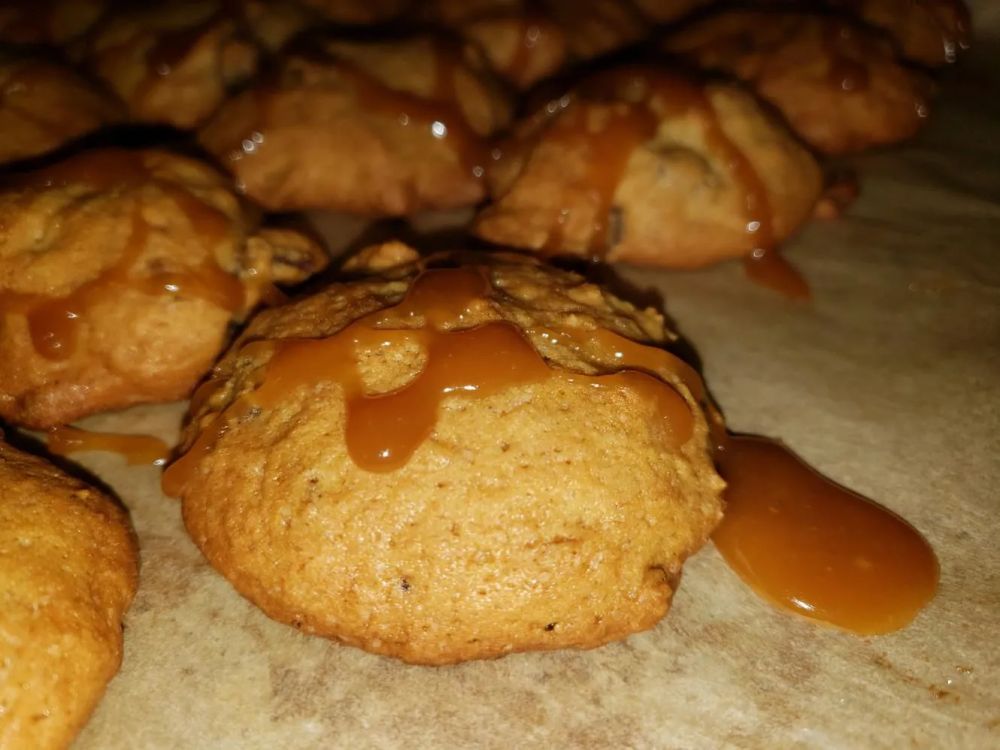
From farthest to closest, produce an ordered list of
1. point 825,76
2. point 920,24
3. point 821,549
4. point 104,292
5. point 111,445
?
point 920,24, point 825,76, point 111,445, point 104,292, point 821,549

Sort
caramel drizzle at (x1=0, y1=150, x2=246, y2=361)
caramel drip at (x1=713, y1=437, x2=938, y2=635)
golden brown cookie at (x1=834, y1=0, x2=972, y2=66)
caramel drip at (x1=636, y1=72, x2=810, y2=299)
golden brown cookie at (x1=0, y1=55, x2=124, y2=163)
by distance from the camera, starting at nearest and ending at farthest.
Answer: caramel drip at (x1=713, y1=437, x2=938, y2=635), caramel drizzle at (x1=0, y1=150, x2=246, y2=361), golden brown cookie at (x1=0, y1=55, x2=124, y2=163), caramel drip at (x1=636, y1=72, x2=810, y2=299), golden brown cookie at (x1=834, y1=0, x2=972, y2=66)

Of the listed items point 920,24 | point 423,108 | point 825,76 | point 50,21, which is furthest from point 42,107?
point 920,24

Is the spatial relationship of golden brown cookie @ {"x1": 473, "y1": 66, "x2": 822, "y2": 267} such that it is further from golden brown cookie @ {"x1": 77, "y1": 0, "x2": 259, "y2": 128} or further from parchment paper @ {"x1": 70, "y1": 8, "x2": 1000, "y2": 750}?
golden brown cookie @ {"x1": 77, "y1": 0, "x2": 259, "y2": 128}

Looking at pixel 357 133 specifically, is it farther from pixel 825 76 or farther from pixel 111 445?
pixel 825 76

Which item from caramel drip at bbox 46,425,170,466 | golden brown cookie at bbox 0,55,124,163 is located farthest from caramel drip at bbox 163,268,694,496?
golden brown cookie at bbox 0,55,124,163

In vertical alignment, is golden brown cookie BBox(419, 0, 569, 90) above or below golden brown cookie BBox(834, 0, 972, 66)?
below

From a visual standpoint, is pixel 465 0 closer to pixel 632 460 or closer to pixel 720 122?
pixel 720 122
